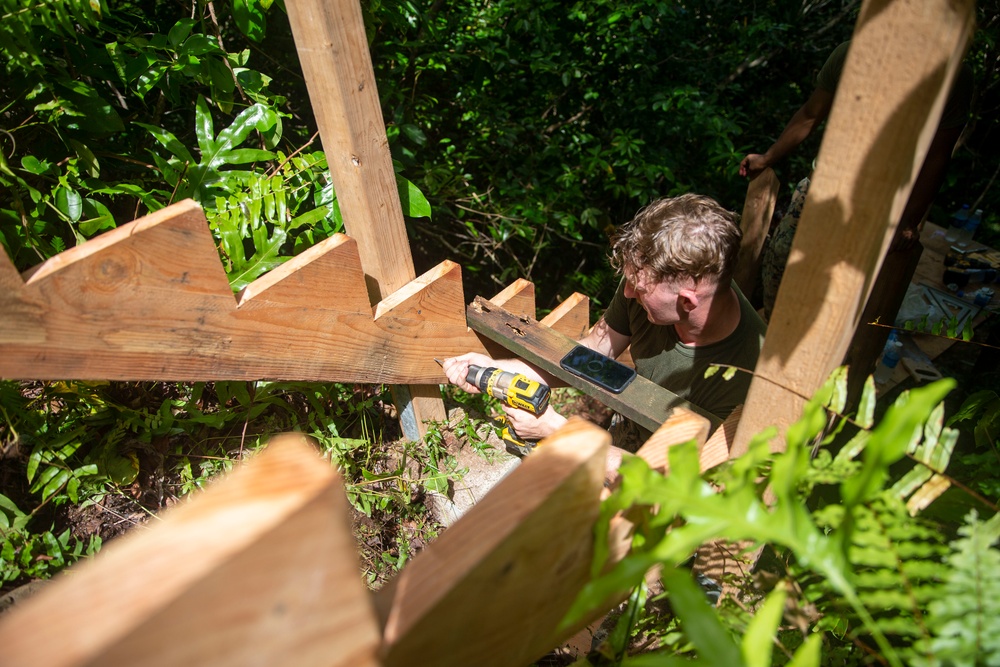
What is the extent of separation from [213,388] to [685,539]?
200 cm

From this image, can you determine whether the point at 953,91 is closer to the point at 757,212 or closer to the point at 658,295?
the point at 757,212

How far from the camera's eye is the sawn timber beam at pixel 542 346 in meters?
1.85

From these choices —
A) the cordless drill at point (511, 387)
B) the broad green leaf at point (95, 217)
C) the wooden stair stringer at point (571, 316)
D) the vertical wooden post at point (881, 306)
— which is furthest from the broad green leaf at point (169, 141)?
the vertical wooden post at point (881, 306)

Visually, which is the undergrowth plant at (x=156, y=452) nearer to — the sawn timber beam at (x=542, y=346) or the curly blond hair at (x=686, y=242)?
the sawn timber beam at (x=542, y=346)

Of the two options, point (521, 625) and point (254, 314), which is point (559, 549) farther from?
point (254, 314)

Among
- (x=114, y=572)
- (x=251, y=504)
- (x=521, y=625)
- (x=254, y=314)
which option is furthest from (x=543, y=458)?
(x=254, y=314)

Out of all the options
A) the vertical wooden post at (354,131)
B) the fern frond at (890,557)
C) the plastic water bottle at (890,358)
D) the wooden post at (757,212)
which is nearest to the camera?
the fern frond at (890,557)

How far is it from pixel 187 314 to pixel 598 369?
1.20 meters

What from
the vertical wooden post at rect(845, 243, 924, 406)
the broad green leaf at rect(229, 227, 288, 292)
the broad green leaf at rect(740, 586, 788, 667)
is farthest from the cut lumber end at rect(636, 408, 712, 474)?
the vertical wooden post at rect(845, 243, 924, 406)

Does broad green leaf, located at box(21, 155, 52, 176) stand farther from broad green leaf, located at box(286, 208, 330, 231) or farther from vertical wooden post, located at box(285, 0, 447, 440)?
vertical wooden post, located at box(285, 0, 447, 440)

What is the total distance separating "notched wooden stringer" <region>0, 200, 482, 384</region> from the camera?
1.22 metres

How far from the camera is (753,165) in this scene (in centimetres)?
351

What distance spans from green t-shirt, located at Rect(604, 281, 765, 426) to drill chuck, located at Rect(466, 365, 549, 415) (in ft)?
2.34

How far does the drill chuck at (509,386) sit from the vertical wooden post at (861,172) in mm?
1127
